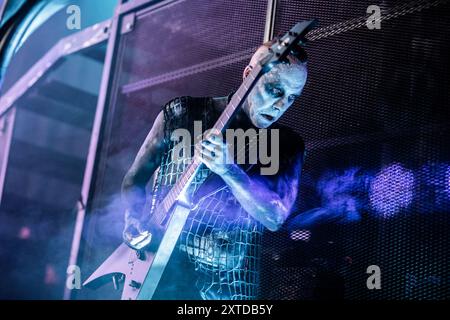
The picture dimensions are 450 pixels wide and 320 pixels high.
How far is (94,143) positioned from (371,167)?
5.70ft

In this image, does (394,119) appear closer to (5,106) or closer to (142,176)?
(142,176)

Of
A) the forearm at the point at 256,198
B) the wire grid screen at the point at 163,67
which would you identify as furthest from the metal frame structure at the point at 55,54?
the forearm at the point at 256,198

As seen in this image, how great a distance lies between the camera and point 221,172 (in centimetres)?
148

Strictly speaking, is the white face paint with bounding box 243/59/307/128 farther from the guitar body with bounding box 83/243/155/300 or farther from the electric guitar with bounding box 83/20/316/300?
the guitar body with bounding box 83/243/155/300

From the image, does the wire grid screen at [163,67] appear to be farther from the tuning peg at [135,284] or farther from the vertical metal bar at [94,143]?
the tuning peg at [135,284]

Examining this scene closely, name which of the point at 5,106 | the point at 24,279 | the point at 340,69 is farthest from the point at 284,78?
the point at 5,106

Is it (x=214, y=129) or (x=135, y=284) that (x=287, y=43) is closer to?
(x=214, y=129)

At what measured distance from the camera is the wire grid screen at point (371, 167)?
1.59 m

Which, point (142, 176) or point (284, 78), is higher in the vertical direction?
point (284, 78)

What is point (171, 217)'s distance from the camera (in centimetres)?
165

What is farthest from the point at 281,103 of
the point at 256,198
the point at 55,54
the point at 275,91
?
the point at 55,54
